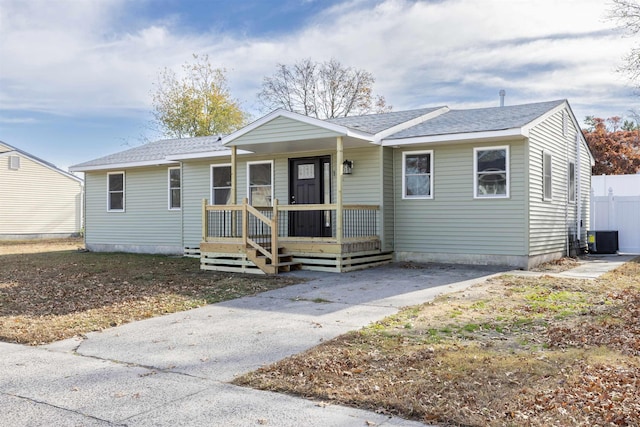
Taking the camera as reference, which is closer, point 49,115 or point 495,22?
point 495,22

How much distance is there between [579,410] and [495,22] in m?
14.5

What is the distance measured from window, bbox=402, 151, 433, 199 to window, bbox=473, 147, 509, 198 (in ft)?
3.50

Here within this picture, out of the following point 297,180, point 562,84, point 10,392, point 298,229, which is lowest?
point 10,392

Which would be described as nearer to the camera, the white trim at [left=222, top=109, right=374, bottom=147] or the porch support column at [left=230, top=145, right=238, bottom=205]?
the white trim at [left=222, top=109, right=374, bottom=147]

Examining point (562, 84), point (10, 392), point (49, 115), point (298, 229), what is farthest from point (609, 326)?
point (49, 115)

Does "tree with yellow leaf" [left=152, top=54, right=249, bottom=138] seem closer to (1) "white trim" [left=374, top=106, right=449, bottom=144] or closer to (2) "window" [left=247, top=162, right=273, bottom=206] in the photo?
(2) "window" [left=247, top=162, right=273, bottom=206]

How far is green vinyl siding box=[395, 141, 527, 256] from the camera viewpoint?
11.4m

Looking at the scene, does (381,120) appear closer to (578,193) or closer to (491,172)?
(491,172)

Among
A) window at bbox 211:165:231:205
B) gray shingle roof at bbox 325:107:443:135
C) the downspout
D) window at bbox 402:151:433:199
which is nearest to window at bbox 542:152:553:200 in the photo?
window at bbox 402:151:433:199

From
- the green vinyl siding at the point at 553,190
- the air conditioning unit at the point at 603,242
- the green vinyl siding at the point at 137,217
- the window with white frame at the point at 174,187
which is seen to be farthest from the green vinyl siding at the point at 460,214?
the green vinyl siding at the point at 137,217

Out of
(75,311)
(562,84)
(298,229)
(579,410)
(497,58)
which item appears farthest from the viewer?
(562,84)

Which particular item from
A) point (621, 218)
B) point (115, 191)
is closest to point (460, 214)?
point (621, 218)

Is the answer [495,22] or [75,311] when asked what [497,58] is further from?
[75,311]

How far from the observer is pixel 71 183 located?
95.2 feet
